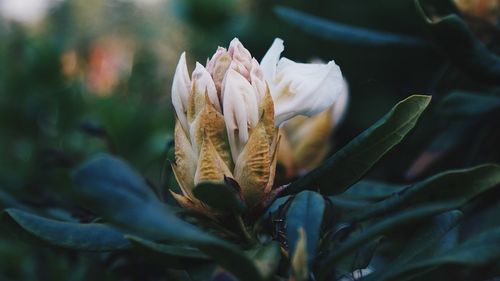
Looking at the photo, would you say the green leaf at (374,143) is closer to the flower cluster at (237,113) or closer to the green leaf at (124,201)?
the flower cluster at (237,113)

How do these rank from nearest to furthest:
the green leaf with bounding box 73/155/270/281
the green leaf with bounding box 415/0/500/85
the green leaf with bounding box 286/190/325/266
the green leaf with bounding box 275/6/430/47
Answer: the green leaf with bounding box 73/155/270/281 → the green leaf with bounding box 286/190/325/266 → the green leaf with bounding box 415/0/500/85 → the green leaf with bounding box 275/6/430/47

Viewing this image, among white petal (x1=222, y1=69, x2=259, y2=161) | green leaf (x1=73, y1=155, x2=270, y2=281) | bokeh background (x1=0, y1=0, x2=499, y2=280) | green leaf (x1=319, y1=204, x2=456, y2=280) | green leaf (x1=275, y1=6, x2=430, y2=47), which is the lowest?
bokeh background (x1=0, y1=0, x2=499, y2=280)

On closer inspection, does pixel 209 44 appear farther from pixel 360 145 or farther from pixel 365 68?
pixel 360 145

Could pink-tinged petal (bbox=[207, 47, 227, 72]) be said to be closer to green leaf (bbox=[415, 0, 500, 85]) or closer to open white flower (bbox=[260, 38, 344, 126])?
open white flower (bbox=[260, 38, 344, 126])

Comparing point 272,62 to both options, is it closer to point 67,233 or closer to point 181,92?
point 181,92

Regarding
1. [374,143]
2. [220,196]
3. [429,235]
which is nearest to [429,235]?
[429,235]

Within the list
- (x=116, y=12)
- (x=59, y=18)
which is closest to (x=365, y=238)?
(x=59, y=18)

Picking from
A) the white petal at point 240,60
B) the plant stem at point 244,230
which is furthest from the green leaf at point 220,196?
the white petal at point 240,60

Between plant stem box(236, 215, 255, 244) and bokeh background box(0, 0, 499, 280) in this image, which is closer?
plant stem box(236, 215, 255, 244)

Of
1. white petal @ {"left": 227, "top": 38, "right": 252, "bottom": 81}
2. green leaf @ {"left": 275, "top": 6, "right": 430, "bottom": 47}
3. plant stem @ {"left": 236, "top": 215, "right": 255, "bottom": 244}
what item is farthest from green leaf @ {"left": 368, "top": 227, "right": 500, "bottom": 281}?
green leaf @ {"left": 275, "top": 6, "right": 430, "bottom": 47}
